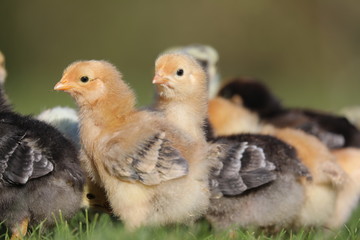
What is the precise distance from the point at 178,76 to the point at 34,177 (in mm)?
743

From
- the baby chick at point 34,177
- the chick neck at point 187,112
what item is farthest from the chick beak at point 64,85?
the chick neck at point 187,112

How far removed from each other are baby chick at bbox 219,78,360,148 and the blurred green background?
24.3 ft

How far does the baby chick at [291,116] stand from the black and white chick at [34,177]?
169cm

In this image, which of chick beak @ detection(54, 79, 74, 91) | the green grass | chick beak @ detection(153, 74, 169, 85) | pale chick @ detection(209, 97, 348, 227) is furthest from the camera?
pale chick @ detection(209, 97, 348, 227)

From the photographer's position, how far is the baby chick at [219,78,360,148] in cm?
430

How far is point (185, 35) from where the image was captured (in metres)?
13.5

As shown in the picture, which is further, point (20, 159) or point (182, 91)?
point (182, 91)

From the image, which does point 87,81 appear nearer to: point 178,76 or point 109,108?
point 109,108

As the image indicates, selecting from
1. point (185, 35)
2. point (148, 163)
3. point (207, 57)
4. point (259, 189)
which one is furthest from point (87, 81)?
point (185, 35)

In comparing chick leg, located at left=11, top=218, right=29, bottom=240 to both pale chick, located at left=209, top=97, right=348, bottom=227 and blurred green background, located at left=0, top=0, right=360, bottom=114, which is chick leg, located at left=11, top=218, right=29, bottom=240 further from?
blurred green background, located at left=0, top=0, right=360, bottom=114

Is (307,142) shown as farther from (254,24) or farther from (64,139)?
(254,24)

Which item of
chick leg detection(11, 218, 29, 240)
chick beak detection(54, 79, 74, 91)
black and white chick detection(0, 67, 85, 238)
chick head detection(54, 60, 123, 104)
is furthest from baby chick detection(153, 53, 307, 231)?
chick leg detection(11, 218, 29, 240)

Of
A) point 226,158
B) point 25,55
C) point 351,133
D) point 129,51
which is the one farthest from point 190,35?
point 226,158

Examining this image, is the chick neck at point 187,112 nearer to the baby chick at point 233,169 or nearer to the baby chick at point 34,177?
the baby chick at point 233,169
